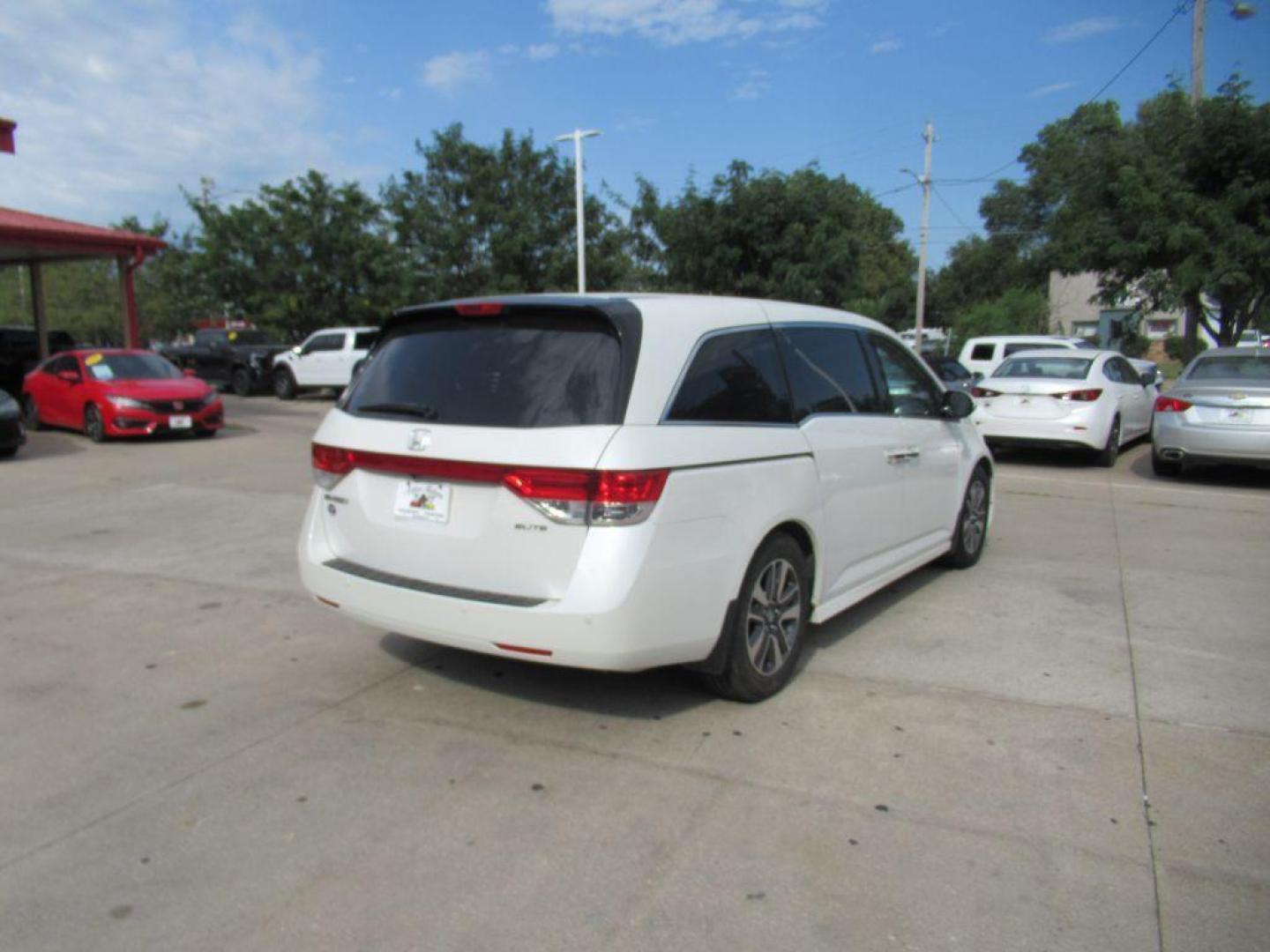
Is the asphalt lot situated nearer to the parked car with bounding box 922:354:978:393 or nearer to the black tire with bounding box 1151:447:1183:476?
the black tire with bounding box 1151:447:1183:476

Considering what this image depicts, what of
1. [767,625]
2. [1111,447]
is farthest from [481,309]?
[1111,447]

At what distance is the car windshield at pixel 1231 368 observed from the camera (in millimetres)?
10523

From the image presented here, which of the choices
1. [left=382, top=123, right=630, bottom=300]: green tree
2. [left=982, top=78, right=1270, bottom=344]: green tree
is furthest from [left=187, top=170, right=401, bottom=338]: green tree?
[left=982, top=78, right=1270, bottom=344]: green tree

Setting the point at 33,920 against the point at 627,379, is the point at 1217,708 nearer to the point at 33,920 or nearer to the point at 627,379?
the point at 627,379

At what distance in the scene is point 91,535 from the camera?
25.5ft

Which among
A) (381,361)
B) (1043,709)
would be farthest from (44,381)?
(1043,709)

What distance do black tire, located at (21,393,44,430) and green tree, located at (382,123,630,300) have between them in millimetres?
14883

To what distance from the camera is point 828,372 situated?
15.8 ft

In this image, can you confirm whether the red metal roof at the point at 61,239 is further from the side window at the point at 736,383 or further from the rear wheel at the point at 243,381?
the side window at the point at 736,383

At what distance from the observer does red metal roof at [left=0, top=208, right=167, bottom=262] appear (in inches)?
645

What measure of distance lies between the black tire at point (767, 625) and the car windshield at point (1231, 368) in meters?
8.42

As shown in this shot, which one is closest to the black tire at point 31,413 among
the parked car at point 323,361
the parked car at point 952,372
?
the parked car at point 323,361

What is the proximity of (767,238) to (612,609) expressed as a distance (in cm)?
2488

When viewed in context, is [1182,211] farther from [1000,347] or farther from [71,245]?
[71,245]
